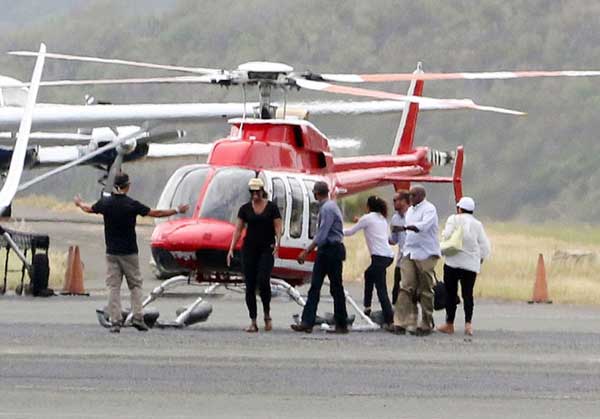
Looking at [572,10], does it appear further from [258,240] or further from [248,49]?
[258,240]

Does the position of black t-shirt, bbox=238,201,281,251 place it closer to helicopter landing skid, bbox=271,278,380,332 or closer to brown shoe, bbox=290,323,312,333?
brown shoe, bbox=290,323,312,333

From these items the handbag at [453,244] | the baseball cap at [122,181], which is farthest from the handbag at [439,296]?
the baseball cap at [122,181]

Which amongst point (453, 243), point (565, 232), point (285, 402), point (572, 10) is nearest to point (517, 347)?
point (453, 243)

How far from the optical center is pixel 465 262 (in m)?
21.1

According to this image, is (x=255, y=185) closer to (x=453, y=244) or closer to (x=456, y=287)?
(x=453, y=244)

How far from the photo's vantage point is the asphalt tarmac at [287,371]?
14.0 meters

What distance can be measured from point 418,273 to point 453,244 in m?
0.45

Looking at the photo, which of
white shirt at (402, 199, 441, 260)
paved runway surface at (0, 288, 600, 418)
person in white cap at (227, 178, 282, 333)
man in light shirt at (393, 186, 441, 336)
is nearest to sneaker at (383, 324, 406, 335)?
man in light shirt at (393, 186, 441, 336)

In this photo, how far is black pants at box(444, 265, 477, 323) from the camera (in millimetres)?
21203

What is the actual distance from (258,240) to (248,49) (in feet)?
208

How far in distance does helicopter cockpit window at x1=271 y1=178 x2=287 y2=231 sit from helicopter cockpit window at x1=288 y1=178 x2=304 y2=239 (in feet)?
0.47

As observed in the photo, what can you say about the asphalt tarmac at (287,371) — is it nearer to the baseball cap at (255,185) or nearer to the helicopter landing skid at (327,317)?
the helicopter landing skid at (327,317)

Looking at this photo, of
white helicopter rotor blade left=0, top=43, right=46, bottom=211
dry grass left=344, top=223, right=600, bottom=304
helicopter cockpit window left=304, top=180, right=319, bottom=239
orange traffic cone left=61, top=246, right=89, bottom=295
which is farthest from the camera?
dry grass left=344, top=223, right=600, bottom=304

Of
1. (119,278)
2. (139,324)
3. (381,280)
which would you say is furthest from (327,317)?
(119,278)
